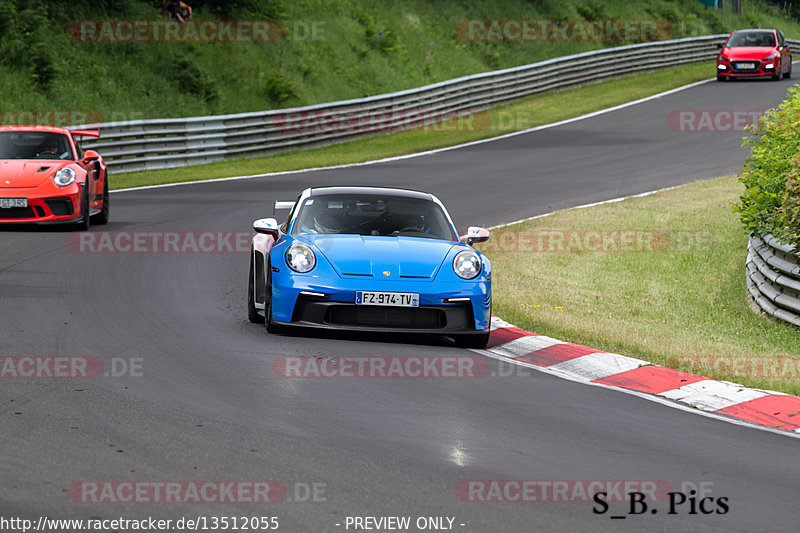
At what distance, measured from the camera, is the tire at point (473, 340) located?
974 cm

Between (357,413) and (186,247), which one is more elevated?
(357,413)

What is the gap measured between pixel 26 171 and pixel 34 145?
3.40ft

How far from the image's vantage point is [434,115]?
32.6m

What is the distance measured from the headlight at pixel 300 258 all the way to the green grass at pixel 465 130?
13.7 metres

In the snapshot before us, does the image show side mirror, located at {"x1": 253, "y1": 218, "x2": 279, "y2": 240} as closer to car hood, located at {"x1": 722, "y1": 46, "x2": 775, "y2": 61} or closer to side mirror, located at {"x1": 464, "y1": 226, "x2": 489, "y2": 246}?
side mirror, located at {"x1": 464, "y1": 226, "x2": 489, "y2": 246}

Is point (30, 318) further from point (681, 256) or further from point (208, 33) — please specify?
point (208, 33)

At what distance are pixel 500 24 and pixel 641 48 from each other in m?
5.13

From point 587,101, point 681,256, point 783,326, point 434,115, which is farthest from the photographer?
point 587,101

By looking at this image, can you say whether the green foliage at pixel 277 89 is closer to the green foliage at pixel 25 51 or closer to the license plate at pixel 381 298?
the green foliage at pixel 25 51

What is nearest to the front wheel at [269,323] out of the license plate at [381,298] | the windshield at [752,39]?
the license plate at [381,298]

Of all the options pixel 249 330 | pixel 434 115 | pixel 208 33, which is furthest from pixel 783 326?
pixel 208 33

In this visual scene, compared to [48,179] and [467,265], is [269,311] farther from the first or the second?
[48,179]

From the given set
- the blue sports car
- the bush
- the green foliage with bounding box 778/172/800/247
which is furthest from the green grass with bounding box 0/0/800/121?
the green foliage with bounding box 778/172/800/247

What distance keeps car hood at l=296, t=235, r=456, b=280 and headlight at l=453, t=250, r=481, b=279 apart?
0.13 metres
